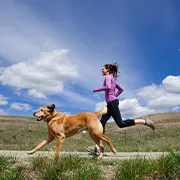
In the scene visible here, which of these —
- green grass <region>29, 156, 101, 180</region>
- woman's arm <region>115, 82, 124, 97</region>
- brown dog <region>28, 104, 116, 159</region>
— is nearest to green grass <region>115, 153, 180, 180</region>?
green grass <region>29, 156, 101, 180</region>

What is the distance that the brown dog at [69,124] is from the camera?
7.60m

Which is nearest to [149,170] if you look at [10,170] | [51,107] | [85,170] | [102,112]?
[85,170]

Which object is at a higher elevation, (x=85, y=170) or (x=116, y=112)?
(x=116, y=112)

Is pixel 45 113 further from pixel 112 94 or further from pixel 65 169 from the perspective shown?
pixel 65 169

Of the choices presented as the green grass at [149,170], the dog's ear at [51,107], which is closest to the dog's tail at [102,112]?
the dog's ear at [51,107]

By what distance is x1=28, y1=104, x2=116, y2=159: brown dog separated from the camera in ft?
24.9

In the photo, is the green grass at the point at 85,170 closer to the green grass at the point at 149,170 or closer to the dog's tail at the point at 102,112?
the green grass at the point at 149,170

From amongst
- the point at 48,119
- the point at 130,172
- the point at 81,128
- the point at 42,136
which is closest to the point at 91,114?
the point at 81,128

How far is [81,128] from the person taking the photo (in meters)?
7.72

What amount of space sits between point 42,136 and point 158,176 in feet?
89.7

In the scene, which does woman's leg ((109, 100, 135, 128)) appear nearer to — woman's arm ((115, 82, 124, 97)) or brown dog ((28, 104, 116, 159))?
woman's arm ((115, 82, 124, 97))

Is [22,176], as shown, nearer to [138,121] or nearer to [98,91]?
[98,91]

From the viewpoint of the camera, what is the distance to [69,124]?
7.71 meters

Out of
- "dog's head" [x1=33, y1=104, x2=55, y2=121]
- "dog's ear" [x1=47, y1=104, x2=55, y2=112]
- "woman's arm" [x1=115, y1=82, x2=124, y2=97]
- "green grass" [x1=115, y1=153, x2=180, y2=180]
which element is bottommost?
"green grass" [x1=115, y1=153, x2=180, y2=180]
